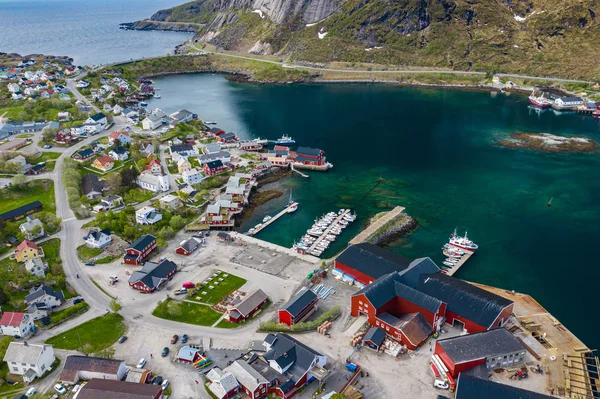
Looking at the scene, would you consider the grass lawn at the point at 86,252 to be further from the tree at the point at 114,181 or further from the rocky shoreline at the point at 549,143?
the rocky shoreline at the point at 549,143

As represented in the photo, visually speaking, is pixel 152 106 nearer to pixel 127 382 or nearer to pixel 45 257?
pixel 45 257

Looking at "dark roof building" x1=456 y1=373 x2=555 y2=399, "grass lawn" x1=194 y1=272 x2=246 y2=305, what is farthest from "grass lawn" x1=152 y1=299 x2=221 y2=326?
"dark roof building" x1=456 y1=373 x2=555 y2=399

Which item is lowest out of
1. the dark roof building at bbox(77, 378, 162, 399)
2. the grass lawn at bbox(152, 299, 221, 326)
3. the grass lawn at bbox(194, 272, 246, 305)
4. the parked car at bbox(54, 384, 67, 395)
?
the parked car at bbox(54, 384, 67, 395)

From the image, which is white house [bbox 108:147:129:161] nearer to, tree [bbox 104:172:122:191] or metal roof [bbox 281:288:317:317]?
tree [bbox 104:172:122:191]

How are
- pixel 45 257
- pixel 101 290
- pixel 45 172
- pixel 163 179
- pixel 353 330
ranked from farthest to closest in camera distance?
pixel 45 172
pixel 163 179
pixel 45 257
pixel 101 290
pixel 353 330

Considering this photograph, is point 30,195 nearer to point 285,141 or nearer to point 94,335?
point 94,335

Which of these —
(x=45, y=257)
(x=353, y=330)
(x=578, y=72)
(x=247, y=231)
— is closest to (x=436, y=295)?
(x=353, y=330)

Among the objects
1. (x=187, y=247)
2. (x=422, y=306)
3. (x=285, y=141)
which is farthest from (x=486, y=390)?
(x=285, y=141)
